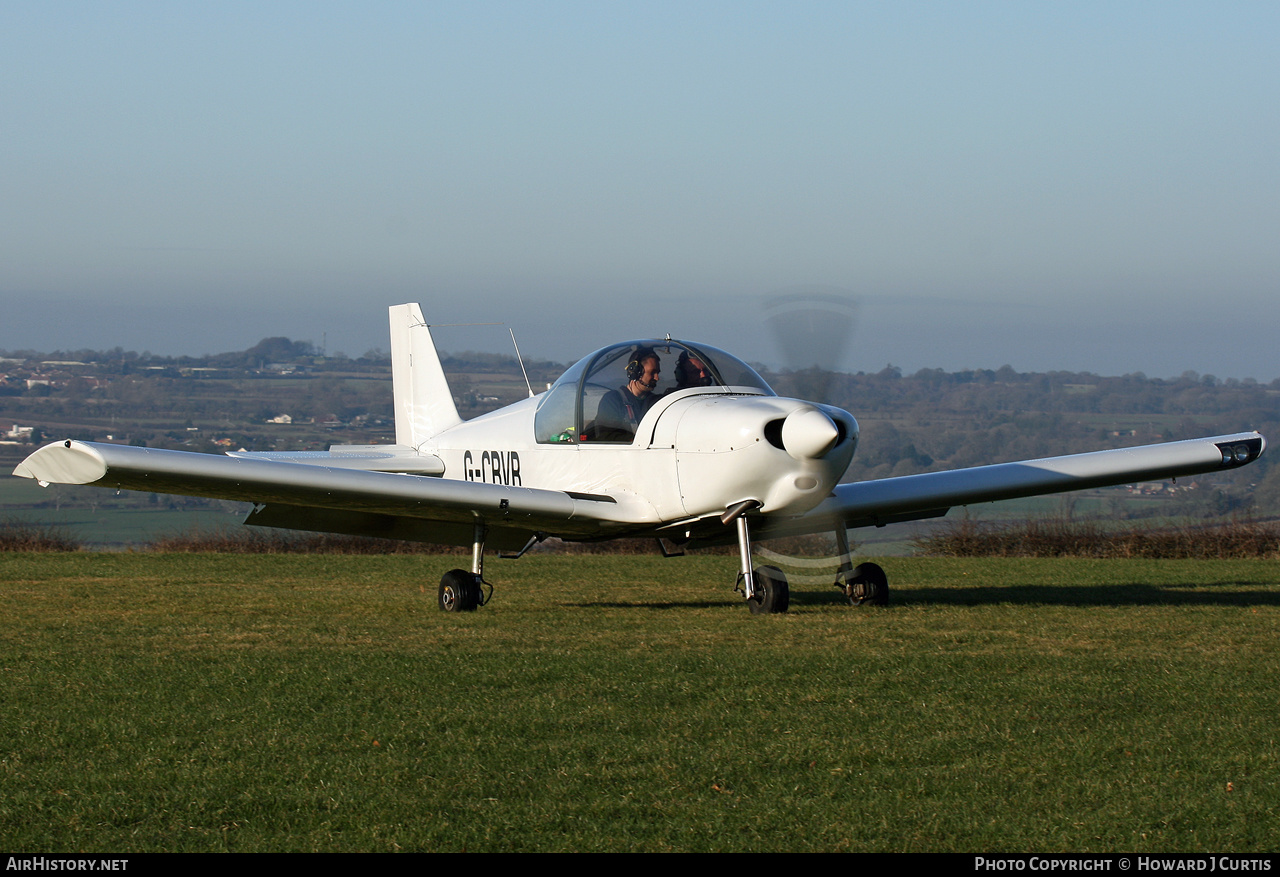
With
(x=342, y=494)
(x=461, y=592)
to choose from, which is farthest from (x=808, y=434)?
(x=342, y=494)

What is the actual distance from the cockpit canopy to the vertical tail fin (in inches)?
152

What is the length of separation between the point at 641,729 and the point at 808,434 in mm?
3934

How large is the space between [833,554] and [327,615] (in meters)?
4.34

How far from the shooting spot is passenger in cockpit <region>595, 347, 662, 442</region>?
1032cm

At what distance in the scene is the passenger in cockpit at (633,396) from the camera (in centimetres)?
1032

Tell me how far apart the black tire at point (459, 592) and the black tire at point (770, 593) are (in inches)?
93.6

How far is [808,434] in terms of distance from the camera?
912 cm

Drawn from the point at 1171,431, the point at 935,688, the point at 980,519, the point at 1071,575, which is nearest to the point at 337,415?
the point at 1171,431

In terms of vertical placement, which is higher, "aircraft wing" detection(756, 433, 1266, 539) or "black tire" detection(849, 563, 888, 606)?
"aircraft wing" detection(756, 433, 1266, 539)

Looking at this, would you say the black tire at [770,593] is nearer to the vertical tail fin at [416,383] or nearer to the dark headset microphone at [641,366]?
the dark headset microphone at [641,366]

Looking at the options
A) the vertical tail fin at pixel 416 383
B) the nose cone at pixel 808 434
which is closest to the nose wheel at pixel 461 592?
the nose cone at pixel 808 434

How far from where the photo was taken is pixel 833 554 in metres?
11.2

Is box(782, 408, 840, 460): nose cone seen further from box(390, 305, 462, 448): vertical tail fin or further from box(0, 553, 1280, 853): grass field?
box(390, 305, 462, 448): vertical tail fin

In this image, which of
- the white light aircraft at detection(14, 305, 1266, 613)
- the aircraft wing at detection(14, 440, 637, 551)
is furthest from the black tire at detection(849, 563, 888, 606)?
the aircraft wing at detection(14, 440, 637, 551)
